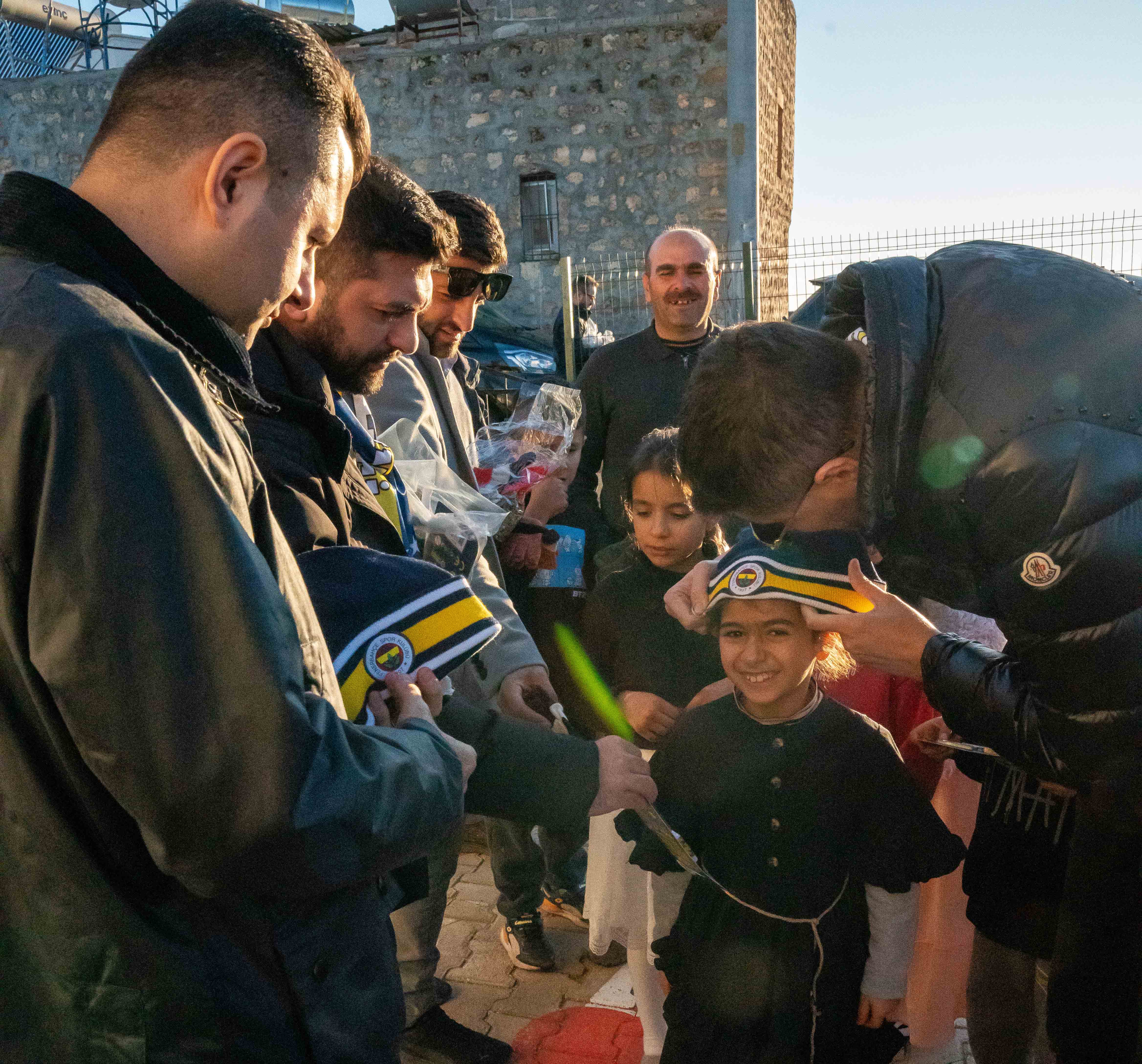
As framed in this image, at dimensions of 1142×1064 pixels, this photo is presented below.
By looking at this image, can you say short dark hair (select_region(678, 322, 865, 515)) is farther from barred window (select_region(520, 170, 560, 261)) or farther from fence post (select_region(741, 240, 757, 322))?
barred window (select_region(520, 170, 560, 261))

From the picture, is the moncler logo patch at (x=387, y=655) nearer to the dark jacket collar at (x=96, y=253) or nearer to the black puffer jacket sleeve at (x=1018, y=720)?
the dark jacket collar at (x=96, y=253)

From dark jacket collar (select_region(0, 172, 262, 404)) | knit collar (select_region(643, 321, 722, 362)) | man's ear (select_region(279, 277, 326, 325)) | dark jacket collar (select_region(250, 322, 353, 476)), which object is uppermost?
dark jacket collar (select_region(0, 172, 262, 404))

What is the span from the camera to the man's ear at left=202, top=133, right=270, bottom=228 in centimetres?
111

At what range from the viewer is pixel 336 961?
1181mm

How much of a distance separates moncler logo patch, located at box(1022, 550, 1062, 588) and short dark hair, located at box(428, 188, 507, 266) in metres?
1.99

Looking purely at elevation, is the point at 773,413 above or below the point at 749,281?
above

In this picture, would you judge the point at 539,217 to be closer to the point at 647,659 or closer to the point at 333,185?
the point at 647,659

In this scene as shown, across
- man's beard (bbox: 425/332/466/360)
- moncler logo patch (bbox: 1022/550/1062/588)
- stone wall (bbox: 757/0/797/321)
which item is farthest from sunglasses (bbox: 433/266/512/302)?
stone wall (bbox: 757/0/797/321)

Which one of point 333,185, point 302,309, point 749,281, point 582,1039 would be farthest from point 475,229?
point 749,281

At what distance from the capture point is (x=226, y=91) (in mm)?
1146

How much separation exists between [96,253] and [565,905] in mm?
3338

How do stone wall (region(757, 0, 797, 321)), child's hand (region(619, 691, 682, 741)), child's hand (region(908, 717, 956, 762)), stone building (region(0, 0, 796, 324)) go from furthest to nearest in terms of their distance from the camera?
stone wall (region(757, 0, 797, 321)) → stone building (region(0, 0, 796, 324)) → child's hand (region(619, 691, 682, 741)) → child's hand (region(908, 717, 956, 762))

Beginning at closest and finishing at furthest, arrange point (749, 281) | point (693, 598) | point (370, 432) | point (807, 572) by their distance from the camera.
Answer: point (807, 572) < point (370, 432) < point (693, 598) < point (749, 281)

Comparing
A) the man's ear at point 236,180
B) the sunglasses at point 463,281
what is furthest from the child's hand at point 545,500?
the man's ear at point 236,180
